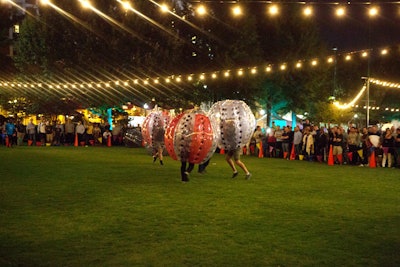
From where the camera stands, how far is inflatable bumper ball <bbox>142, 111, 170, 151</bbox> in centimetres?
1576

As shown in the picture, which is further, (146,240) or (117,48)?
(117,48)

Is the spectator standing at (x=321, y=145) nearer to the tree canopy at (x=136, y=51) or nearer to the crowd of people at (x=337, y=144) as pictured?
the crowd of people at (x=337, y=144)

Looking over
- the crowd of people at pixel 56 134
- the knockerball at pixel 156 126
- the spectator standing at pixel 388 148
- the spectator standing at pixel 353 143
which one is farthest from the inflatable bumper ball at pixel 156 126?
the crowd of people at pixel 56 134

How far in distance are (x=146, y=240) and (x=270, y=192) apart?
4.99 m

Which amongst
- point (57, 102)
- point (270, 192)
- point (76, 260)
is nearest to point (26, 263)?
point (76, 260)

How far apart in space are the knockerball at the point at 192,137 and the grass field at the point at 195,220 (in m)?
0.76

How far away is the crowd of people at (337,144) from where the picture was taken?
60.8 feet

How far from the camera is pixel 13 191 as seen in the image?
34.1ft

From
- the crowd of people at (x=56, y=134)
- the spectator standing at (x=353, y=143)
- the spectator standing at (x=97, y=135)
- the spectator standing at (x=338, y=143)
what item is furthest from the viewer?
the spectator standing at (x=97, y=135)

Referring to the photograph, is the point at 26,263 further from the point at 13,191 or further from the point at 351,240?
the point at 13,191

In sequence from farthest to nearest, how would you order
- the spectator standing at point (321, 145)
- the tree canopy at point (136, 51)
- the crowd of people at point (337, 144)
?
1. the tree canopy at point (136, 51)
2. the spectator standing at point (321, 145)
3. the crowd of people at point (337, 144)

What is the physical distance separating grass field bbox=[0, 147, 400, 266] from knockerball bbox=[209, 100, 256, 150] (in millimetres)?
1035

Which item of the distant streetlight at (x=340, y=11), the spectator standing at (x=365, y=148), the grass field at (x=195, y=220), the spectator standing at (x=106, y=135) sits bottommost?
the grass field at (x=195, y=220)

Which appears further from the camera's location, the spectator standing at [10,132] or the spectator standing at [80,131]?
the spectator standing at [80,131]
